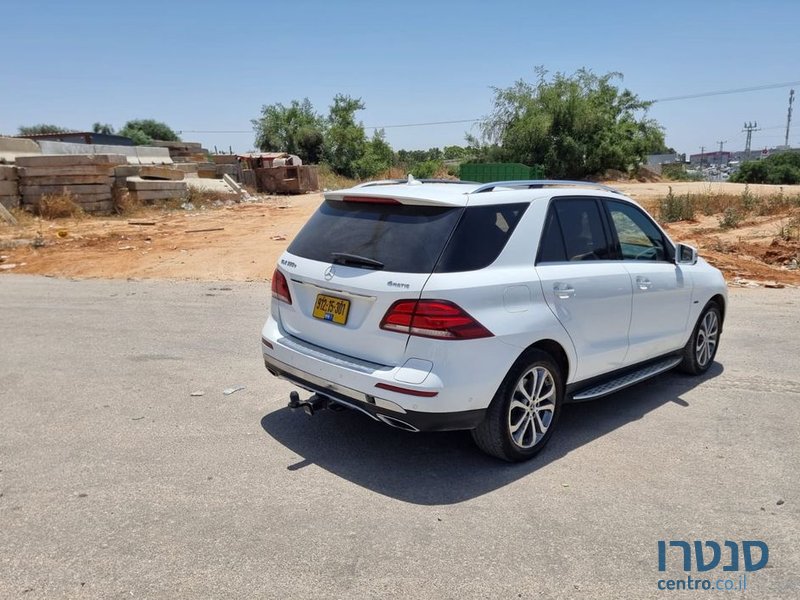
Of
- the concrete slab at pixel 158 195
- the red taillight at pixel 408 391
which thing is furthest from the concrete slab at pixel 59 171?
the red taillight at pixel 408 391

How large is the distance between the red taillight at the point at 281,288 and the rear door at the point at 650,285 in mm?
2548

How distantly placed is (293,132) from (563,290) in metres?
49.1

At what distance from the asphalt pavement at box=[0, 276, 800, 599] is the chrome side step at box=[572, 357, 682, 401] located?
307mm

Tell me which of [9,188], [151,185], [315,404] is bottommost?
A: [315,404]

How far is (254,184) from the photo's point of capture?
32.4 meters

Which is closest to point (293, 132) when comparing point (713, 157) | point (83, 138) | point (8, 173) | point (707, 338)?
point (83, 138)

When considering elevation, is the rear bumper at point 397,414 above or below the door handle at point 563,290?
below

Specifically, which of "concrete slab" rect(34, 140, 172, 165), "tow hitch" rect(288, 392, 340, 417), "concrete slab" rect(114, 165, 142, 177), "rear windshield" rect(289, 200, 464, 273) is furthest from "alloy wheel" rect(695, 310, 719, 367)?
"concrete slab" rect(34, 140, 172, 165)

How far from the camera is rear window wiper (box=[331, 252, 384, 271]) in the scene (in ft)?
13.1

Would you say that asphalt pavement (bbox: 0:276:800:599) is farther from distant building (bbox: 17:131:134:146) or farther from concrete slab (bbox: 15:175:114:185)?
distant building (bbox: 17:131:134:146)

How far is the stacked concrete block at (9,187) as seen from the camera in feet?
60.9

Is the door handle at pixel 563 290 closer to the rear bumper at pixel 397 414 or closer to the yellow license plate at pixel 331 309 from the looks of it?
the rear bumper at pixel 397 414

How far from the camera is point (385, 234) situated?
412 centimetres

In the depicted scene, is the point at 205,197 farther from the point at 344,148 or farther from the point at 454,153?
the point at 454,153
